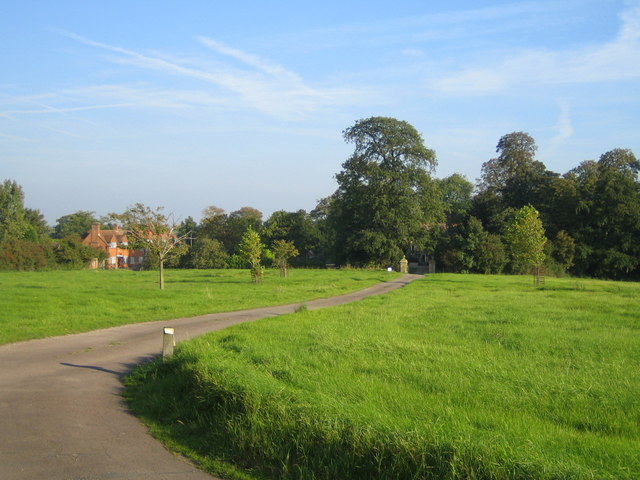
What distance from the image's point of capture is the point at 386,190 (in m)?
52.4

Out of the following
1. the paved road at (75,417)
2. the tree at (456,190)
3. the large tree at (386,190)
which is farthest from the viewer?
the tree at (456,190)

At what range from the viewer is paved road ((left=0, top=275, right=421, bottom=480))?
552cm

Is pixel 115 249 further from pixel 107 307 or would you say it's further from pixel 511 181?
pixel 107 307

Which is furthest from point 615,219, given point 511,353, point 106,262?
point 106,262

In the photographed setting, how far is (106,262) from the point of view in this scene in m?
78.7

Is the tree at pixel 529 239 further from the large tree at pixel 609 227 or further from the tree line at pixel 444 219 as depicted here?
the large tree at pixel 609 227

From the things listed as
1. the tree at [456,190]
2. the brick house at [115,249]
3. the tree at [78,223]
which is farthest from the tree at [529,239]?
the tree at [78,223]

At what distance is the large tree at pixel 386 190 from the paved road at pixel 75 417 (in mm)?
40333

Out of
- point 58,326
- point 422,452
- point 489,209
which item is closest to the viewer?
point 422,452

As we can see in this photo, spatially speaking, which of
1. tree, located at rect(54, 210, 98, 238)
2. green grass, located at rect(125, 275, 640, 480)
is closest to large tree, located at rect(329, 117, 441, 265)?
green grass, located at rect(125, 275, 640, 480)

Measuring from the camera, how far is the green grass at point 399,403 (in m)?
5.00

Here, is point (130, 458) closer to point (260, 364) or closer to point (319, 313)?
point (260, 364)

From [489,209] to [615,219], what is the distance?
43.4 ft

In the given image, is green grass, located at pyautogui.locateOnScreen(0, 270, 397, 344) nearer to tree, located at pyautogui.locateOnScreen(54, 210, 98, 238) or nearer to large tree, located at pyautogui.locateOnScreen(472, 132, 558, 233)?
large tree, located at pyautogui.locateOnScreen(472, 132, 558, 233)
